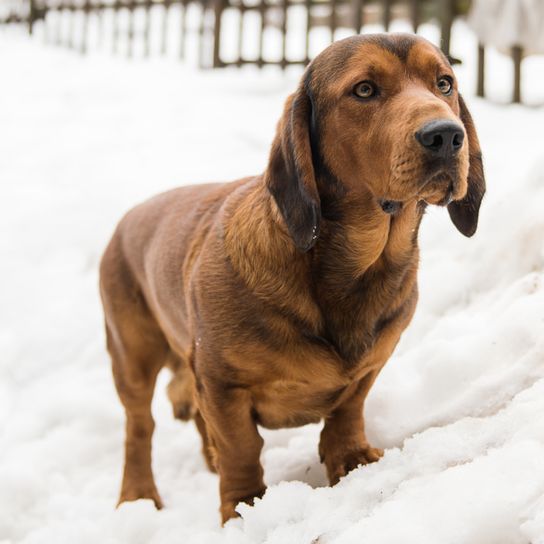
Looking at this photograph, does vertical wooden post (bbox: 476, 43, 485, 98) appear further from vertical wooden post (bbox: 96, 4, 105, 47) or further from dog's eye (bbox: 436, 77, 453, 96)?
vertical wooden post (bbox: 96, 4, 105, 47)

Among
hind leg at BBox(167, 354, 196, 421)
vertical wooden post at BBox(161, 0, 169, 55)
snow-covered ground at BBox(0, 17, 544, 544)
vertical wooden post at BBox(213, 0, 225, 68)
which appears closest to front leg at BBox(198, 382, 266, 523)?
snow-covered ground at BBox(0, 17, 544, 544)

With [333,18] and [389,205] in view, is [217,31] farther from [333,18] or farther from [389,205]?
[389,205]

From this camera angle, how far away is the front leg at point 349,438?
2.92m

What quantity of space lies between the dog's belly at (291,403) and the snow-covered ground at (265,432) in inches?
10.1

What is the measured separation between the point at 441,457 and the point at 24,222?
4.40 meters

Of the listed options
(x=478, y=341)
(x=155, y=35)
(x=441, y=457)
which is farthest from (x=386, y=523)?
(x=155, y=35)

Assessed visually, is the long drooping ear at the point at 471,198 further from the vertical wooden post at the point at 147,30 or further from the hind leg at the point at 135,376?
the vertical wooden post at the point at 147,30

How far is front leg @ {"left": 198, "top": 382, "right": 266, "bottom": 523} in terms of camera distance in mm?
2701

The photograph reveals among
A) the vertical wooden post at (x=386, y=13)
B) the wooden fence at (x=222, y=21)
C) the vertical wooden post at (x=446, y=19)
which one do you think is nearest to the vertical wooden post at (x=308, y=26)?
the wooden fence at (x=222, y=21)

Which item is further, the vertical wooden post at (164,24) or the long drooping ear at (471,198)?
the vertical wooden post at (164,24)

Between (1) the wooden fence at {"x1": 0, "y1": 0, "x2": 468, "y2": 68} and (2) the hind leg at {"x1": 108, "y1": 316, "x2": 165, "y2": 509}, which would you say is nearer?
(2) the hind leg at {"x1": 108, "y1": 316, "x2": 165, "y2": 509}

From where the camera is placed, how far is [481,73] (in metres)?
7.06

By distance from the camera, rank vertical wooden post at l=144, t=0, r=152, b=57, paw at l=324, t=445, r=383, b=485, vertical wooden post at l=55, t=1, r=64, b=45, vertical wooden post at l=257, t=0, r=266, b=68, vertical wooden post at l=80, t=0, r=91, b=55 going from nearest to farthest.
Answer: paw at l=324, t=445, r=383, b=485, vertical wooden post at l=257, t=0, r=266, b=68, vertical wooden post at l=144, t=0, r=152, b=57, vertical wooden post at l=80, t=0, r=91, b=55, vertical wooden post at l=55, t=1, r=64, b=45

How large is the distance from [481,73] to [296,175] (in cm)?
515
